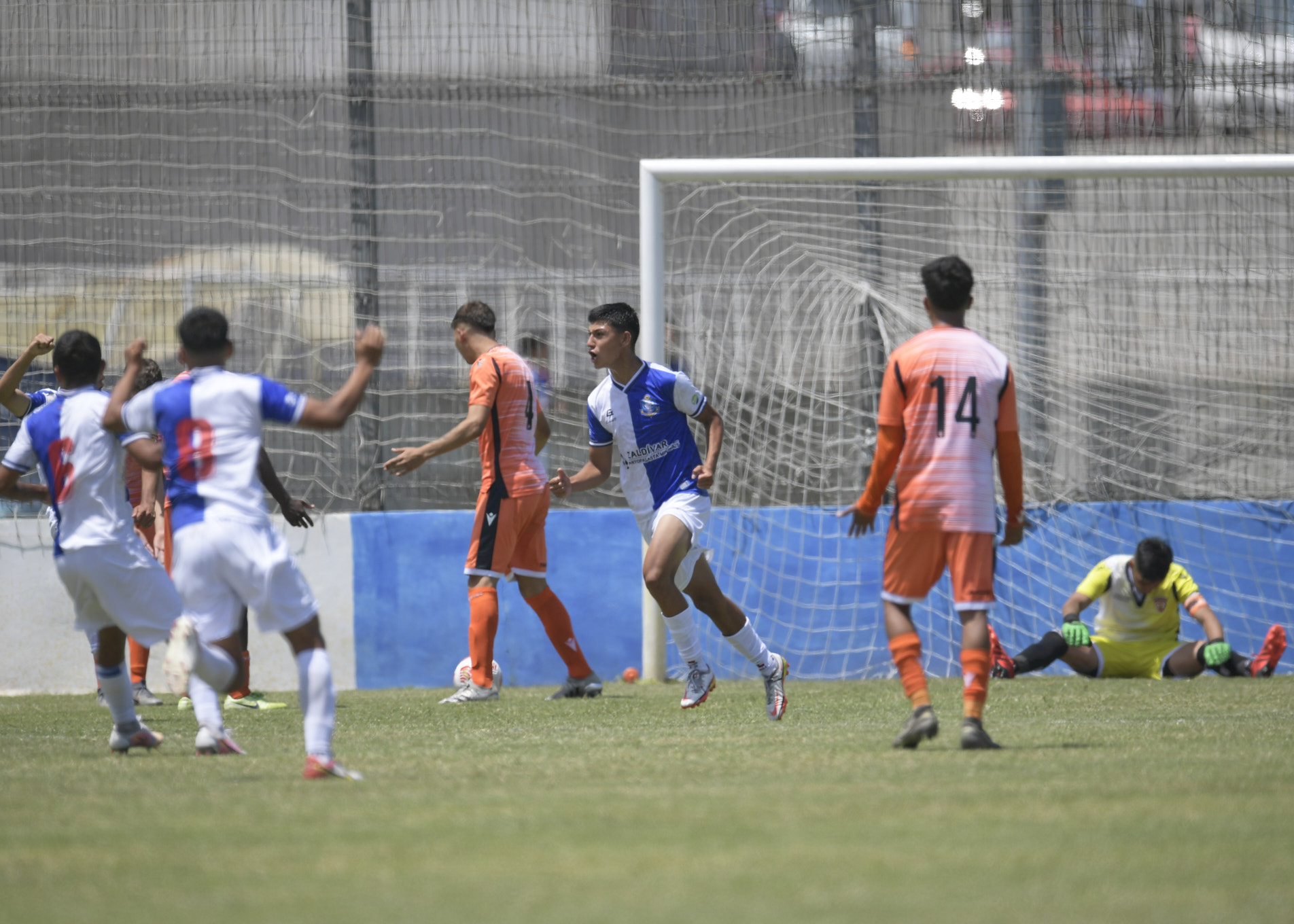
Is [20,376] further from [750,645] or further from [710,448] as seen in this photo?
[750,645]

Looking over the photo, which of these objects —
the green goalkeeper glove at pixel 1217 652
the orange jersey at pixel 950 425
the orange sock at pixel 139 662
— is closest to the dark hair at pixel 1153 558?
the green goalkeeper glove at pixel 1217 652

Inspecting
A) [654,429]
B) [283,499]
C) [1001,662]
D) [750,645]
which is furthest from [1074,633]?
[283,499]

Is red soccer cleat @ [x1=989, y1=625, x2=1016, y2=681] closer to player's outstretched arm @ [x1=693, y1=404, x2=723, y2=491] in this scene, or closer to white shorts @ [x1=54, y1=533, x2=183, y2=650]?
player's outstretched arm @ [x1=693, y1=404, x2=723, y2=491]

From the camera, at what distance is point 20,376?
7.85 meters

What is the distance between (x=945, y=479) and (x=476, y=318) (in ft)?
12.9

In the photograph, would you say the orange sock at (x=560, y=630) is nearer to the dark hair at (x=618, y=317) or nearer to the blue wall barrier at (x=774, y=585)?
the blue wall barrier at (x=774, y=585)

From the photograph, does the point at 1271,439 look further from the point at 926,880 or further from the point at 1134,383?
the point at 926,880

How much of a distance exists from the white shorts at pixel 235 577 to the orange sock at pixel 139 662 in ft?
14.8

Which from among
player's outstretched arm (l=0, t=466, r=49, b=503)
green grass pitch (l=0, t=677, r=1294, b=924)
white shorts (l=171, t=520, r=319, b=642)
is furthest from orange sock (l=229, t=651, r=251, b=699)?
white shorts (l=171, t=520, r=319, b=642)

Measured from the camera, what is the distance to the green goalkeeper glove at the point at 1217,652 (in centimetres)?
976

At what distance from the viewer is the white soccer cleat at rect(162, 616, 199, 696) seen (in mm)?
5023

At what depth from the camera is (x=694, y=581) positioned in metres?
8.20

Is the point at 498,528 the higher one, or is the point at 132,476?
the point at 132,476

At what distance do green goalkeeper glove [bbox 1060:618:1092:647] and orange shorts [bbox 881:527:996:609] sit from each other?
4463mm
